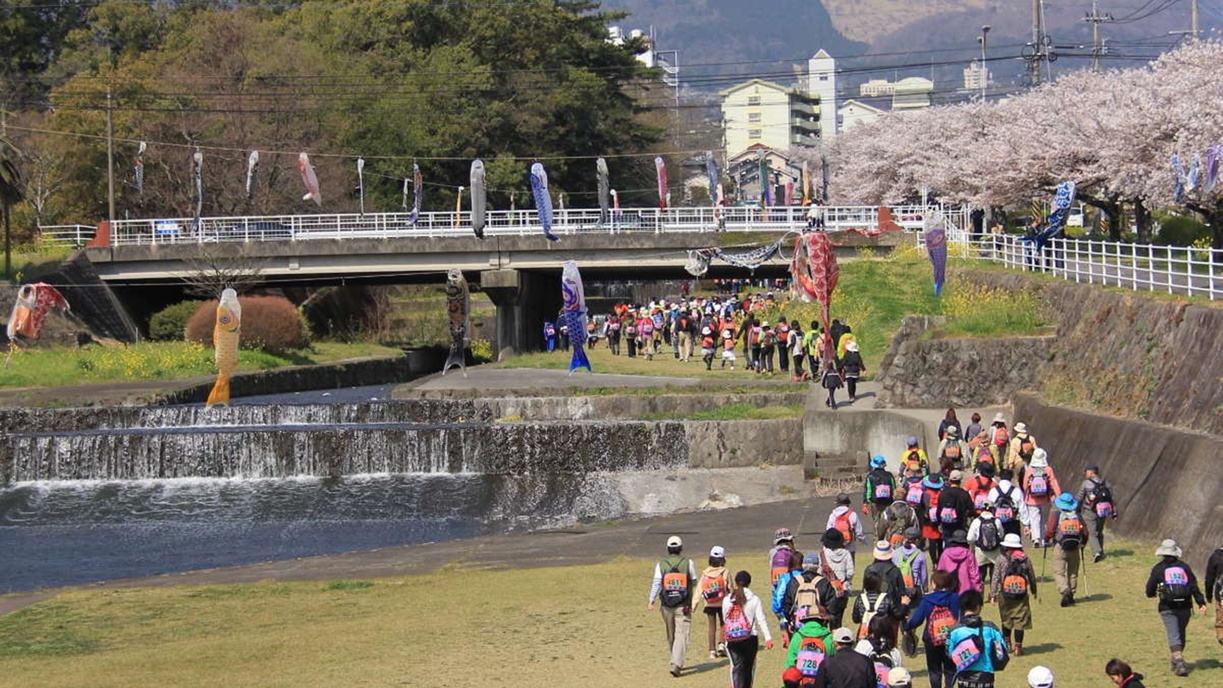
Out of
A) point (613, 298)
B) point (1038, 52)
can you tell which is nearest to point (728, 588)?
point (1038, 52)

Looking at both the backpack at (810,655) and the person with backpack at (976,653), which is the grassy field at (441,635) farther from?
the backpack at (810,655)

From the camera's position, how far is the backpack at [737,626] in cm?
1462

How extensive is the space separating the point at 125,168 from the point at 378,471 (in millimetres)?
42125

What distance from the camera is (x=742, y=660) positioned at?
576 inches

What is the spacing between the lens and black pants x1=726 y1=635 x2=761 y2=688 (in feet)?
47.9

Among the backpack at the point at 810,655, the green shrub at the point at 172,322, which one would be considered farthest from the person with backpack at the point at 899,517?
the green shrub at the point at 172,322

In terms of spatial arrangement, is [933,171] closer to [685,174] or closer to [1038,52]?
[1038,52]

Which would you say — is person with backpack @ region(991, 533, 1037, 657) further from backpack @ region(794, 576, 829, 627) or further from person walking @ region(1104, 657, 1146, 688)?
person walking @ region(1104, 657, 1146, 688)

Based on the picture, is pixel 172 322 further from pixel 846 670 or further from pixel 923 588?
pixel 846 670

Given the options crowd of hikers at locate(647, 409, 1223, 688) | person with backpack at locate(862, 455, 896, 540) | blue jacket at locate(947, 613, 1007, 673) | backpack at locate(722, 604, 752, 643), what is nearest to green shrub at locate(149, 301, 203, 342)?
crowd of hikers at locate(647, 409, 1223, 688)

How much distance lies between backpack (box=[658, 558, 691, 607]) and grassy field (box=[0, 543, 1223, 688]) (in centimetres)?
79

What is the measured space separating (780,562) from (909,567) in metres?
1.28

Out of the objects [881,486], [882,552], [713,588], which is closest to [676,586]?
[713,588]

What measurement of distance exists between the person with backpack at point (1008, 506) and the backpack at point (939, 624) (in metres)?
3.28
